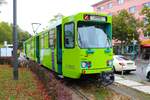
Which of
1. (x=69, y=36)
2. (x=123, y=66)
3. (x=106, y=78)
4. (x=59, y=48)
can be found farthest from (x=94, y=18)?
(x=123, y=66)

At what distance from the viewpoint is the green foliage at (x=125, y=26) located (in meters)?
60.0

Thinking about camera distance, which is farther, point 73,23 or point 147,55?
point 147,55

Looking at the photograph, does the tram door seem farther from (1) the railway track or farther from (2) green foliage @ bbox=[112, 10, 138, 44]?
(2) green foliage @ bbox=[112, 10, 138, 44]

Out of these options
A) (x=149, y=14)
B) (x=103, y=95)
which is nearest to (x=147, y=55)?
(x=149, y=14)

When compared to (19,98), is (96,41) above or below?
above

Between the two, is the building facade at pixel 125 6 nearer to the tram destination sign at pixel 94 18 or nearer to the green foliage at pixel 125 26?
the green foliage at pixel 125 26

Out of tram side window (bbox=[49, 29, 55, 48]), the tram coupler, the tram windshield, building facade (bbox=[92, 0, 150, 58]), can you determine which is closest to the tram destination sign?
the tram windshield

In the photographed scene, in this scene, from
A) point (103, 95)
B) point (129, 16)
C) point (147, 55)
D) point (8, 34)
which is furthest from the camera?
point (8, 34)

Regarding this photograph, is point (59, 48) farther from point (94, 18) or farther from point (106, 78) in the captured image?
point (106, 78)

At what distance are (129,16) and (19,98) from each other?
166 ft

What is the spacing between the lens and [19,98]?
11750mm

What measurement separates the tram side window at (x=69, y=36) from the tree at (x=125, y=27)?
45037 millimetres

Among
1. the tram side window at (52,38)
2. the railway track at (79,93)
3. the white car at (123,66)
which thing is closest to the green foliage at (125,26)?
the white car at (123,66)

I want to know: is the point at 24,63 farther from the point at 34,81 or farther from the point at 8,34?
the point at 8,34
